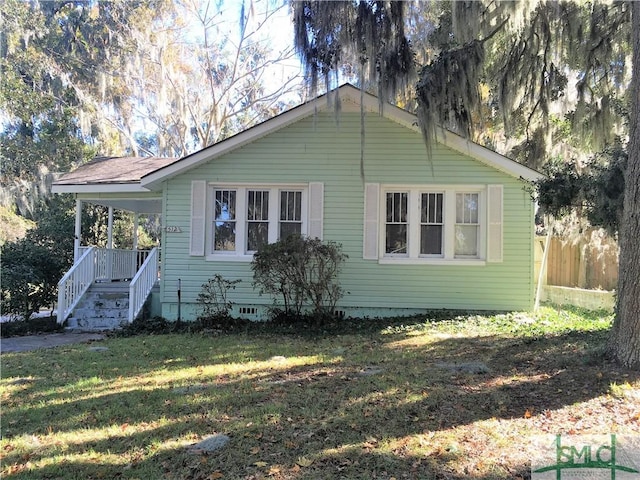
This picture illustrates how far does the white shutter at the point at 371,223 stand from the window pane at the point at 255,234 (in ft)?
6.93

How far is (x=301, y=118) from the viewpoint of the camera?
9922 mm

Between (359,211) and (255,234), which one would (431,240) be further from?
(255,234)

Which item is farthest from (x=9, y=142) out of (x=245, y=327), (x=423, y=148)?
(x=423, y=148)

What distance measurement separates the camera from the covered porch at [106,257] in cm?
994

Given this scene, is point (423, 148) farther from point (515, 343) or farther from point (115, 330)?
point (115, 330)

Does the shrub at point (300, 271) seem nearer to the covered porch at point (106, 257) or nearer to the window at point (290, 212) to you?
the window at point (290, 212)

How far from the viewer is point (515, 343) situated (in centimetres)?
673

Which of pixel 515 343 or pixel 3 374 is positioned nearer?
pixel 3 374

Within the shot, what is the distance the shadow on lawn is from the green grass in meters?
0.02

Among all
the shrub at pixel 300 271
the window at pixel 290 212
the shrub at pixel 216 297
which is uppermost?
the window at pixel 290 212

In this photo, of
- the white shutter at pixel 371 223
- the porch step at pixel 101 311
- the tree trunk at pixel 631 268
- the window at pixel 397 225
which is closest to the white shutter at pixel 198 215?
the porch step at pixel 101 311

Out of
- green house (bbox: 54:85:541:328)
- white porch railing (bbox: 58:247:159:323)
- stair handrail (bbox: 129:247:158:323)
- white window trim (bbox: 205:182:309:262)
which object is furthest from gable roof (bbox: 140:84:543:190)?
white porch railing (bbox: 58:247:159:323)

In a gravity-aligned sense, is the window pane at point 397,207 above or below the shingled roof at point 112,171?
below

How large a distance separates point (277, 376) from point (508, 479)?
3.02 m
